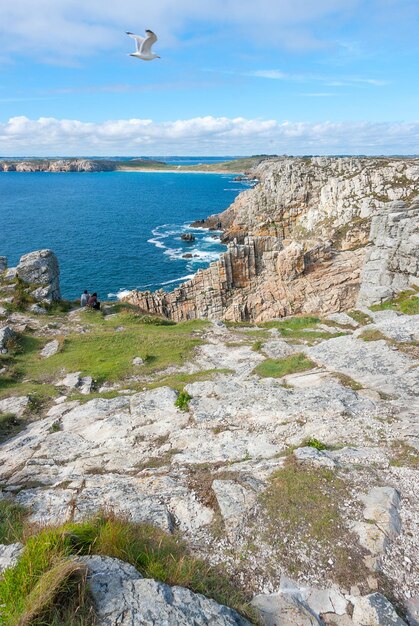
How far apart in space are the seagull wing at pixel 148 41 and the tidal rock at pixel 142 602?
15155 mm

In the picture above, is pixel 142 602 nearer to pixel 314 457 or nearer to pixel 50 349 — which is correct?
pixel 314 457

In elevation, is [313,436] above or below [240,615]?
below

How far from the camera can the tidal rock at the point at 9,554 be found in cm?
581

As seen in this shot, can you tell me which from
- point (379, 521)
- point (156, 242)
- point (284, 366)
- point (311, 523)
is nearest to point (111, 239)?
point (156, 242)

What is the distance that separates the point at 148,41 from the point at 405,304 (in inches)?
957

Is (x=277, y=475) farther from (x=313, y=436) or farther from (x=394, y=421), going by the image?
(x=394, y=421)

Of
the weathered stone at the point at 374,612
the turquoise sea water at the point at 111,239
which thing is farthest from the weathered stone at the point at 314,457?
the turquoise sea water at the point at 111,239

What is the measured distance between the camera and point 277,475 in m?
9.53

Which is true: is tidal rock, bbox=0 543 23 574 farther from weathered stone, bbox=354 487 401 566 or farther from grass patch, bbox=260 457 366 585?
weathered stone, bbox=354 487 401 566

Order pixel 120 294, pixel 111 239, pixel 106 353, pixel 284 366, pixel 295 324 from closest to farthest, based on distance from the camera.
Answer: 1. pixel 284 366
2. pixel 106 353
3. pixel 295 324
4. pixel 120 294
5. pixel 111 239

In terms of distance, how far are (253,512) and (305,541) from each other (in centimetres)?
121

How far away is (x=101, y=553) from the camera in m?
6.34

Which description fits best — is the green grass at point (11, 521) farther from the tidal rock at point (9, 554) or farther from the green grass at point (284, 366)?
the green grass at point (284, 366)

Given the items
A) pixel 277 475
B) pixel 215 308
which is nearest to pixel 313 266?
pixel 215 308
